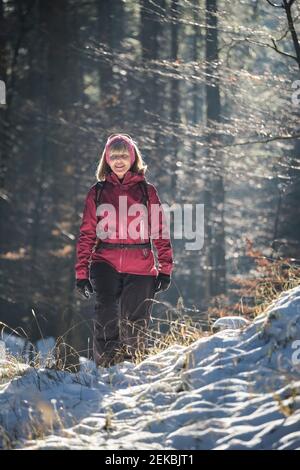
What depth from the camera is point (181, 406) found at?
4.87 m

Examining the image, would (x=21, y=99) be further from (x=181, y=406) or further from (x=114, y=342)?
(x=181, y=406)

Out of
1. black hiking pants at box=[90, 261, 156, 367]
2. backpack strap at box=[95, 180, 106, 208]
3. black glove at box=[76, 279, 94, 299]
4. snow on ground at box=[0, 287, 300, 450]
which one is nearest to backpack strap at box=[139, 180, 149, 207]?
backpack strap at box=[95, 180, 106, 208]

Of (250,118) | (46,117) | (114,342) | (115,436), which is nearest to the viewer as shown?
(115,436)

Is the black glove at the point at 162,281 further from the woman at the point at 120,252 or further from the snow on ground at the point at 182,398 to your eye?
the snow on ground at the point at 182,398

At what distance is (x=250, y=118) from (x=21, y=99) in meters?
14.6

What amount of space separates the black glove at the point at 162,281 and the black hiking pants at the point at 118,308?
A: 88 millimetres

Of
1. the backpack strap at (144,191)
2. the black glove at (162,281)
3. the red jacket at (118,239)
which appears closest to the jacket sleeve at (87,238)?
the red jacket at (118,239)

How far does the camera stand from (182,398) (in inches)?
194

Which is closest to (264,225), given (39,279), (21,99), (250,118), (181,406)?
(39,279)

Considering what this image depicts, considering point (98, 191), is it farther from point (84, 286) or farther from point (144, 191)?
point (84, 286)

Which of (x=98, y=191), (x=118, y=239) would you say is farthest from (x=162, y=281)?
(x=98, y=191)

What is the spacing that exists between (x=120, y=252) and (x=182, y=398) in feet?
6.92

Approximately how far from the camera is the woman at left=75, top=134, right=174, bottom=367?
6.72 m

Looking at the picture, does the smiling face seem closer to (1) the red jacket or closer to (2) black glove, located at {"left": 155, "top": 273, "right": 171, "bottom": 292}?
(1) the red jacket
